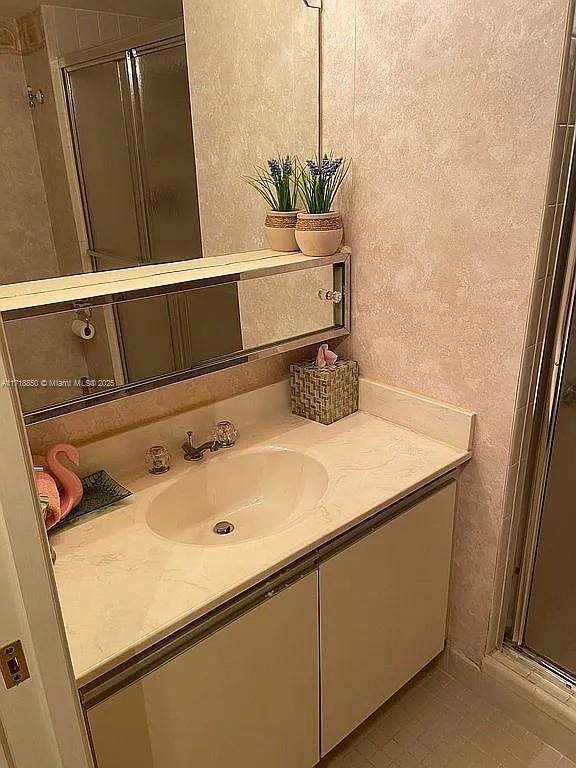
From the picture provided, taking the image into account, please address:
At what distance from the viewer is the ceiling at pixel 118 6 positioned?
1.11 metres

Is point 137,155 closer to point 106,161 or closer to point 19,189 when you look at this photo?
point 106,161

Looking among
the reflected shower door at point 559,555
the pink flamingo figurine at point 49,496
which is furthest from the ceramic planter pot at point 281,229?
the pink flamingo figurine at point 49,496

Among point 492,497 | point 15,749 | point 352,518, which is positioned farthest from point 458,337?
point 15,749

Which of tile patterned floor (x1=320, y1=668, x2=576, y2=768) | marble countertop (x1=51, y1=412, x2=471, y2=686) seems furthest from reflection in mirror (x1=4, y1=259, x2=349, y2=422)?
tile patterned floor (x1=320, y1=668, x2=576, y2=768)

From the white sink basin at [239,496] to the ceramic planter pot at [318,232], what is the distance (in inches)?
21.2

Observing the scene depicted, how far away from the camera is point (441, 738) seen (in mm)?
1665

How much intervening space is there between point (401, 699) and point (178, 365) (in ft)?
3.89

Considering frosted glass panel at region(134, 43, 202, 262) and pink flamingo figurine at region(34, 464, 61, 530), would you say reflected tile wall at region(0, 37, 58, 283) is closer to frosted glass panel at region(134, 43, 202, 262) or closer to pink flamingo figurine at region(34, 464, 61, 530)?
frosted glass panel at region(134, 43, 202, 262)

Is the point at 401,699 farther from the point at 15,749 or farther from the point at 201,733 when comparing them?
the point at 15,749

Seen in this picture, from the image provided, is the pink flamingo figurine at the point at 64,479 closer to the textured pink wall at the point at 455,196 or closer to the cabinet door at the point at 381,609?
the cabinet door at the point at 381,609

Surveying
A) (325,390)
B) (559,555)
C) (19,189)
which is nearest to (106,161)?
(19,189)

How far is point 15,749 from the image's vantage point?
73cm

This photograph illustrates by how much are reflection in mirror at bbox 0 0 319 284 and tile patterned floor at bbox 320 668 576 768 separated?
54.1 inches

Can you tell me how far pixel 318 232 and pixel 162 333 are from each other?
0.49 meters
